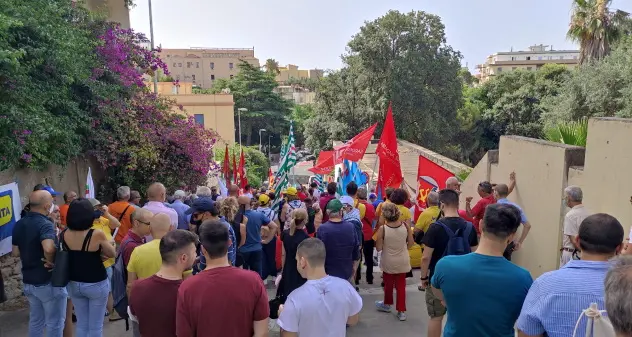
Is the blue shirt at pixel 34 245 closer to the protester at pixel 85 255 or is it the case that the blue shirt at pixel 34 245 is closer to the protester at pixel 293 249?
the protester at pixel 85 255

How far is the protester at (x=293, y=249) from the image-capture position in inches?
199

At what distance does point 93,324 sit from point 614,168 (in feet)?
19.1

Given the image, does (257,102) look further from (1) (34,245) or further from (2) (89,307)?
(2) (89,307)

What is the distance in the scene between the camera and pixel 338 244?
210 inches

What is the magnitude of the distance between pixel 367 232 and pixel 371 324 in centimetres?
169

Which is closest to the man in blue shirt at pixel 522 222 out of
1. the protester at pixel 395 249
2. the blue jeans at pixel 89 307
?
the protester at pixel 395 249

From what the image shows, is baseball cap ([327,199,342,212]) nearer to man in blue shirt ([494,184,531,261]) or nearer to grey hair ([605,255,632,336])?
man in blue shirt ([494,184,531,261])

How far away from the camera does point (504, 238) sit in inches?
122

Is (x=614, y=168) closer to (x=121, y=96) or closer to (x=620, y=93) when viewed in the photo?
(x=121, y=96)

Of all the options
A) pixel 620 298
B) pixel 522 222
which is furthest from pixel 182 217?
pixel 620 298

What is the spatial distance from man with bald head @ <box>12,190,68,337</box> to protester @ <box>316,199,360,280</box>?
8.57 ft

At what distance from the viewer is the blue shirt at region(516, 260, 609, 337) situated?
250 centimetres

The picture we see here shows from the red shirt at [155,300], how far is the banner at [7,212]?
4268mm

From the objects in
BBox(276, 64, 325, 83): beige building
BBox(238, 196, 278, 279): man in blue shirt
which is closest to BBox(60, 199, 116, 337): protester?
BBox(238, 196, 278, 279): man in blue shirt
